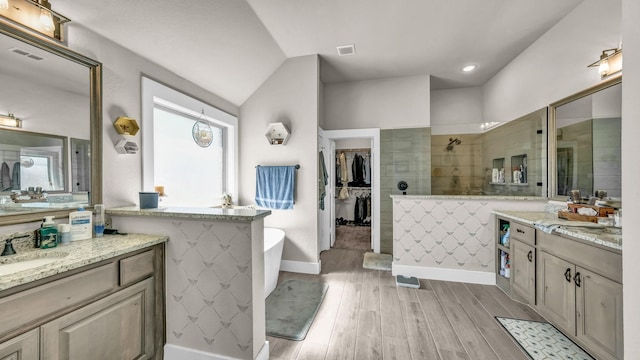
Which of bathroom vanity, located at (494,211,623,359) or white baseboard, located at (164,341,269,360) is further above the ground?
bathroom vanity, located at (494,211,623,359)

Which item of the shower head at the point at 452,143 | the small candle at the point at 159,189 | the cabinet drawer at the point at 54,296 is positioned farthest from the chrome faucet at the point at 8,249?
the shower head at the point at 452,143

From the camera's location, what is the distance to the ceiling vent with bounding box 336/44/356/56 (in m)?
2.83

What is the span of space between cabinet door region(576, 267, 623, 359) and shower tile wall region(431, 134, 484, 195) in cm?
193

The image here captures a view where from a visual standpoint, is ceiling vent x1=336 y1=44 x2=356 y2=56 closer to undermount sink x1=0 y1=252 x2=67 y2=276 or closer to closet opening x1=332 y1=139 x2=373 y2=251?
closet opening x1=332 y1=139 x2=373 y2=251

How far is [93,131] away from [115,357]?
4.69 ft

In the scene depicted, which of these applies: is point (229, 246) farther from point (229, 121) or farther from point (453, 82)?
point (453, 82)

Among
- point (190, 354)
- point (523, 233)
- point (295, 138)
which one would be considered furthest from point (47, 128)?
point (523, 233)

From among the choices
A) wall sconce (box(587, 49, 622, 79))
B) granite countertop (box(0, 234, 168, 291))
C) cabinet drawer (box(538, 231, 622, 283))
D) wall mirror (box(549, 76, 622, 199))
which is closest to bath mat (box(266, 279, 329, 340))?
Answer: granite countertop (box(0, 234, 168, 291))

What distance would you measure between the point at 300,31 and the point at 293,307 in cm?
287

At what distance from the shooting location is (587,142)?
2047mm

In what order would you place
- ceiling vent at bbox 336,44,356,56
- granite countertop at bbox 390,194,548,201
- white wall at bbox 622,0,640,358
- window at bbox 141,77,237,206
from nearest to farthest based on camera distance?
white wall at bbox 622,0,640,358 < window at bbox 141,77,237,206 < granite countertop at bbox 390,194,548,201 < ceiling vent at bbox 336,44,356,56

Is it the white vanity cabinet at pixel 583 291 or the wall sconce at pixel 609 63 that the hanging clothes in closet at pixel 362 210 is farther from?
the wall sconce at pixel 609 63

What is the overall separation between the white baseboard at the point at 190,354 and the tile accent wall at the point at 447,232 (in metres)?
1.95

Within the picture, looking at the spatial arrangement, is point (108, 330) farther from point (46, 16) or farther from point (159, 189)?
point (46, 16)
